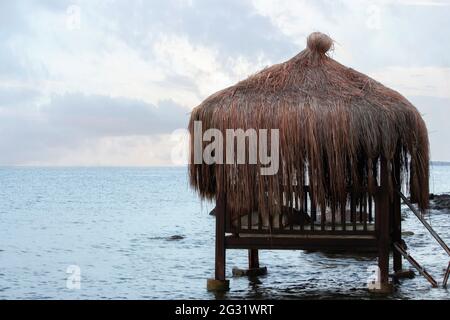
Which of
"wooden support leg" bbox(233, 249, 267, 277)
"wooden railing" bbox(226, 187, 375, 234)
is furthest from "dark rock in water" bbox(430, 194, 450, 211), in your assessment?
"wooden railing" bbox(226, 187, 375, 234)

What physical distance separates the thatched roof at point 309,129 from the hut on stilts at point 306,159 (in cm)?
1

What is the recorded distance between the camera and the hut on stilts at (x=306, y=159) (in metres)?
11.5

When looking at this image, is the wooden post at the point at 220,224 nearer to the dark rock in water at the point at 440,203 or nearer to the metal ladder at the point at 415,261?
the metal ladder at the point at 415,261

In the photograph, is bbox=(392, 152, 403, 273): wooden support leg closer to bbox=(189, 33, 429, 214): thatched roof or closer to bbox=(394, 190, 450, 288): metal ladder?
bbox=(394, 190, 450, 288): metal ladder

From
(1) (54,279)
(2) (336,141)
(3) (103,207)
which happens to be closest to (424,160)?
(2) (336,141)

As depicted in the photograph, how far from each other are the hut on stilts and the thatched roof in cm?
1

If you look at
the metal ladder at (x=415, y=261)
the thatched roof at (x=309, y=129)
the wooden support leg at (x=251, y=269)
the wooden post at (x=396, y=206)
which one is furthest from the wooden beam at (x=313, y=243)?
the wooden support leg at (x=251, y=269)

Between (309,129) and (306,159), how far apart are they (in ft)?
1.61

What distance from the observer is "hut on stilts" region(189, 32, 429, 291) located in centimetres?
1148

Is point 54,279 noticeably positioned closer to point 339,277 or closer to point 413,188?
point 339,277

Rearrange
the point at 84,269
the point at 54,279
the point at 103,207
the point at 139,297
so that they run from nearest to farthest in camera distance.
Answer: the point at 139,297 → the point at 54,279 → the point at 84,269 → the point at 103,207
